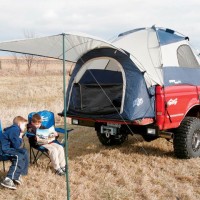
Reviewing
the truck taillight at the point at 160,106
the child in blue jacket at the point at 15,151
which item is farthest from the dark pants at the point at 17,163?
the truck taillight at the point at 160,106

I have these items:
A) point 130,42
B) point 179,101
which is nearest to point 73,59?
point 130,42

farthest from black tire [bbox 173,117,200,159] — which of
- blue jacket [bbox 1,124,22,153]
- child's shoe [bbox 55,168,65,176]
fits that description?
blue jacket [bbox 1,124,22,153]

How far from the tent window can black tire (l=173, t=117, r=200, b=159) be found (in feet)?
3.68

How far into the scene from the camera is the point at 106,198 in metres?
4.86

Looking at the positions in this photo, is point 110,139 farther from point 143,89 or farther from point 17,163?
point 17,163

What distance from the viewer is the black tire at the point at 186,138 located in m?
6.38

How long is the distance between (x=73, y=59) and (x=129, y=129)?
1.82m

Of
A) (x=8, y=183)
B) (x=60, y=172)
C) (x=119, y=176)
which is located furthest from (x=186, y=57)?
(x=8, y=183)

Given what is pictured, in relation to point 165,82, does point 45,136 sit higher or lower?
lower

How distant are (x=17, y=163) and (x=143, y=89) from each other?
7.47 ft

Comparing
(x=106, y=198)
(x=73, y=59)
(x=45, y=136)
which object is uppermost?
(x=73, y=59)

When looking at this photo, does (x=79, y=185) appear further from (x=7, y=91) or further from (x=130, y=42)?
(x=7, y=91)

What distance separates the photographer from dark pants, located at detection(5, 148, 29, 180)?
5.11 m

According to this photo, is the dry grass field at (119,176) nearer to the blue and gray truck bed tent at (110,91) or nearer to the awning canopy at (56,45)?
the blue and gray truck bed tent at (110,91)
